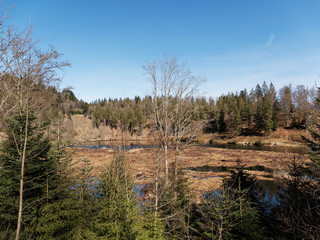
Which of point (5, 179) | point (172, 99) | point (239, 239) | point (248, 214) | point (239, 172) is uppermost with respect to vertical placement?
point (172, 99)

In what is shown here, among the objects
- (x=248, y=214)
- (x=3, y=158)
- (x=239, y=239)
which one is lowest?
(x=239, y=239)

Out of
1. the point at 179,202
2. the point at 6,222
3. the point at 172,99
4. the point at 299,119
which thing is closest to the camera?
the point at 6,222

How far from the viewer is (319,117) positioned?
32.6ft

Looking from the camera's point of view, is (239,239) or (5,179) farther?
(239,239)

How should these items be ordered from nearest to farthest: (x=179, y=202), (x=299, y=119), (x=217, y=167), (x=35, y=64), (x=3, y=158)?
(x=3, y=158) < (x=35, y=64) < (x=179, y=202) < (x=217, y=167) < (x=299, y=119)

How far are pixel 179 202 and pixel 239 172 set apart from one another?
3.42 m

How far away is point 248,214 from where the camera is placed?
6352 mm

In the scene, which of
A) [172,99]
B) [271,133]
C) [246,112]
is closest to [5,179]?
[172,99]

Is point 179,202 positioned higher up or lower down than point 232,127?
lower down

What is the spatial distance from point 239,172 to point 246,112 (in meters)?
62.4

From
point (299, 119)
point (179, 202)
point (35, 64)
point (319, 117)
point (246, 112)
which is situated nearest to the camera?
point (35, 64)

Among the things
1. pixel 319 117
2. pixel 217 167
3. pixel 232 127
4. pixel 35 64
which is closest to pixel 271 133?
pixel 232 127

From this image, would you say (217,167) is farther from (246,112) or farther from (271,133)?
(246,112)

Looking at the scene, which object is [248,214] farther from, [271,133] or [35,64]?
[271,133]
